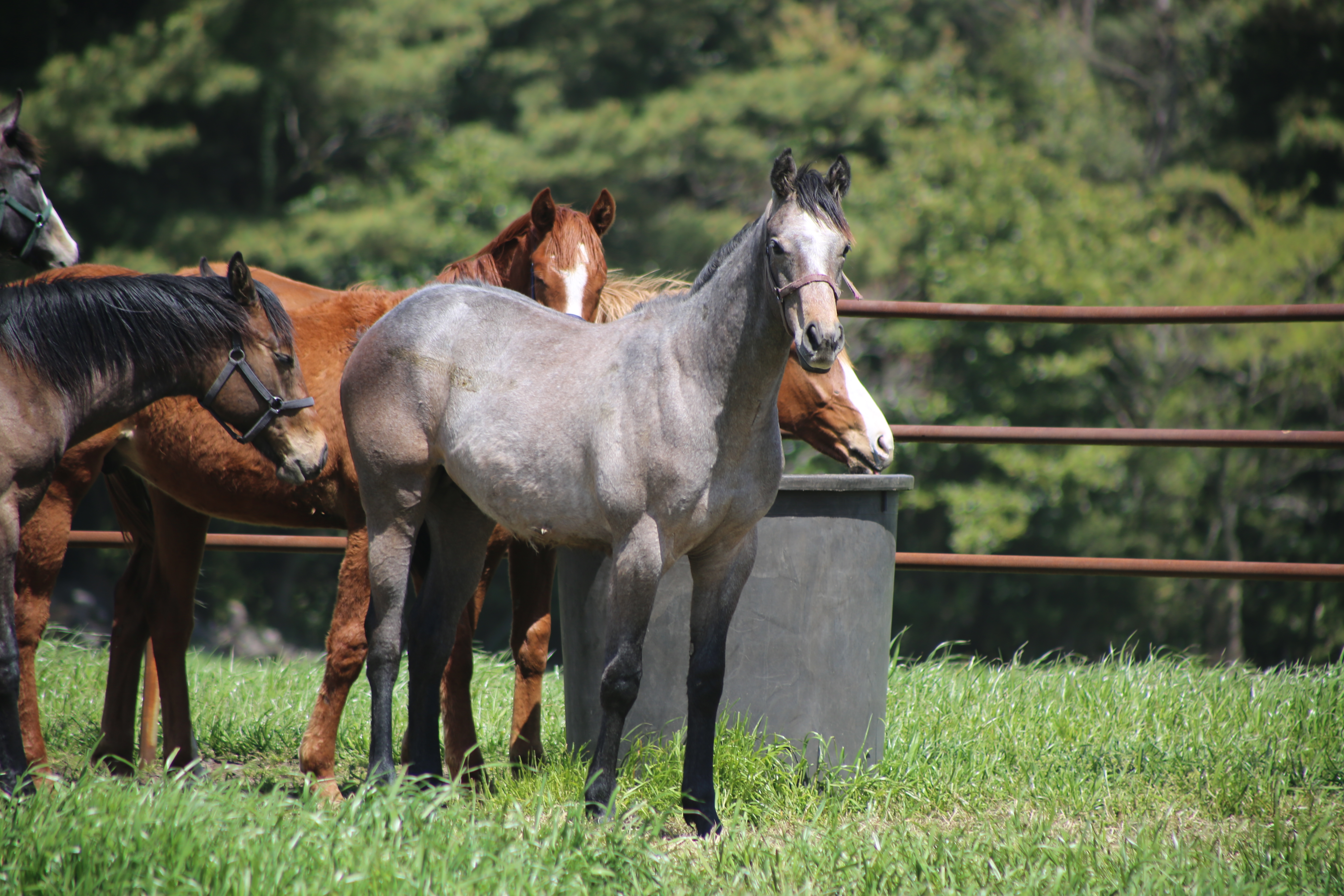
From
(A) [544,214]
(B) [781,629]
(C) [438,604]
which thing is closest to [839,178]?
(B) [781,629]

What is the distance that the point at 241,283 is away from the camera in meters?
3.48

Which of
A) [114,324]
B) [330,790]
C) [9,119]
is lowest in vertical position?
[330,790]

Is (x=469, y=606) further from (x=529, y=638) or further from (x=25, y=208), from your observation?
(x=25, y=208)

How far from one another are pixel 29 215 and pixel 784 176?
128 inches

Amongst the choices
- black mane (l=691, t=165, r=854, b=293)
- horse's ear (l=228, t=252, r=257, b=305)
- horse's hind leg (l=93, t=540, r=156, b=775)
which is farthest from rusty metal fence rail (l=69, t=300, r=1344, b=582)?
black mane (l=691, t=165, r=854, b=293)

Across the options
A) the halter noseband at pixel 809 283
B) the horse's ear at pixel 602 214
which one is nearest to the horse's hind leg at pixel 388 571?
the halter noseband at pixel 809 283

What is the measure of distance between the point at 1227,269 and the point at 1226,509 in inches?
154

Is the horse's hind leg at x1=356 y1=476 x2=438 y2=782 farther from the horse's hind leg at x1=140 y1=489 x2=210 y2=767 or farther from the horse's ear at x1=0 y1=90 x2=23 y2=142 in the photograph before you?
the horse's ear at x1=0 y1=90 x2=23 y2=142

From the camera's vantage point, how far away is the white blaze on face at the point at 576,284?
4016 mm

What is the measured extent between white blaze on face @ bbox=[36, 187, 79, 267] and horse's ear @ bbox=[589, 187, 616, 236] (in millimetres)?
2138

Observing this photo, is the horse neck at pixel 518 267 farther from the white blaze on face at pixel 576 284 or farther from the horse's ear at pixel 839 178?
the horse's ear at pixel 839 178

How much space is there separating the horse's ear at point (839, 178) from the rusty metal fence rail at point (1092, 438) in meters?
1.45

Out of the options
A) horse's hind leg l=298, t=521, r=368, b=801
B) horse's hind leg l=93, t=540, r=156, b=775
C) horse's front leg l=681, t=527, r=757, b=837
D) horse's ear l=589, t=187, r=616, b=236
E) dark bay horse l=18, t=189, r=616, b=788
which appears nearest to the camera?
horse's front leg l=681, t=527, r=757, b=837

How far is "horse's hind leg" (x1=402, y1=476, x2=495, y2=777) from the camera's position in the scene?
11.2 ft
